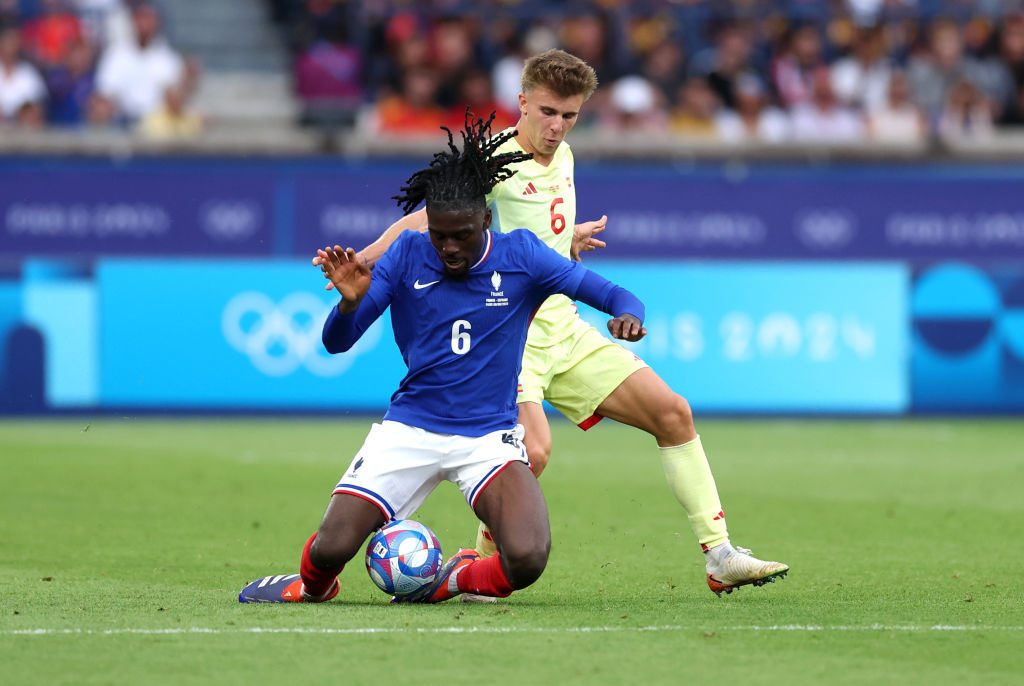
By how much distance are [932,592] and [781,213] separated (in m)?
9.90

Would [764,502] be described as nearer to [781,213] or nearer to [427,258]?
[427,258]

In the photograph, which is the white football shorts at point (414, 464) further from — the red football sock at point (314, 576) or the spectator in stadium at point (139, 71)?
the spectator in stadium at point (139, 71)

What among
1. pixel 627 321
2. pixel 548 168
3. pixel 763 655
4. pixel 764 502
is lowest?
pixel 764 502

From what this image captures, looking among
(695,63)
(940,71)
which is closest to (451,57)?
(695,63)

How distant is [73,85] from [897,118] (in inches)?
351

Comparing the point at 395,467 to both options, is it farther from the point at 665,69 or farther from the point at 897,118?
the point at 897,118

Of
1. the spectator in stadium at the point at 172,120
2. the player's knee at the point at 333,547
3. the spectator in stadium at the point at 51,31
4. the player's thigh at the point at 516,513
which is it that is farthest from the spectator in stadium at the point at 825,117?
the player's knee at the point at 333,547

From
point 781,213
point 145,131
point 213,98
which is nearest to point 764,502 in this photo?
point 781,213

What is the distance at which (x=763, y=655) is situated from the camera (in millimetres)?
5543

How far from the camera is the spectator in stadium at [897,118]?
1808 centimetres

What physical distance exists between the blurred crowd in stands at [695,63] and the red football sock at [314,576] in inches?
437

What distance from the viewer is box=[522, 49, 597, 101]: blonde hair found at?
23.2ft

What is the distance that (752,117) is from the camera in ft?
59.1

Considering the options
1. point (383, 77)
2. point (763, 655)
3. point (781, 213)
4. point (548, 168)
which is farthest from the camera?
point (383, 77)
